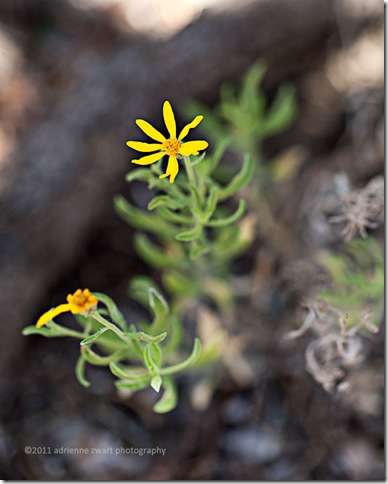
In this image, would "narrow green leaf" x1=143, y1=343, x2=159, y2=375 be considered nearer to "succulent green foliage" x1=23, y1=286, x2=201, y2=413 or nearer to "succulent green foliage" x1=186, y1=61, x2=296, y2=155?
"succulent green foliage" x1=23, y1=286, x2=201, y2=413

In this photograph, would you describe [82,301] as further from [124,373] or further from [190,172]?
[190,172]

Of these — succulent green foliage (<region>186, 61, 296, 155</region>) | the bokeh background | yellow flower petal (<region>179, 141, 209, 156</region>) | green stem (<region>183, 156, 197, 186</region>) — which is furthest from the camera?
succulent green foliage (<region>186, 61, 296, 155</region>)

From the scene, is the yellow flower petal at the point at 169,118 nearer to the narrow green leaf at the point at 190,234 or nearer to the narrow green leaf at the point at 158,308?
the narrow green leaf at the point at 190,234

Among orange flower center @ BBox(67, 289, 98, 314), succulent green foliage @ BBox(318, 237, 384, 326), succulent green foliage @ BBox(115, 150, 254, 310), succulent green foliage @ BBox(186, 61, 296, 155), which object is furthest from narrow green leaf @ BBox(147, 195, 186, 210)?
succulent green foliage @ BBox(186, 61, 296, 155)

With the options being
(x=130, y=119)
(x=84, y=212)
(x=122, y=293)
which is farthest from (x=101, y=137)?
(x=122, y=293)

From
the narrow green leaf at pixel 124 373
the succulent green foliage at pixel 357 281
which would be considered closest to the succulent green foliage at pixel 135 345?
the narrow green leaf at pixel 124 373

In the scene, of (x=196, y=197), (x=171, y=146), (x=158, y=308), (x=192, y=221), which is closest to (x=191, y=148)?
(x=171, y=146)

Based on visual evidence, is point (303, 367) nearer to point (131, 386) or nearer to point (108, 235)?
point (131, 386)
